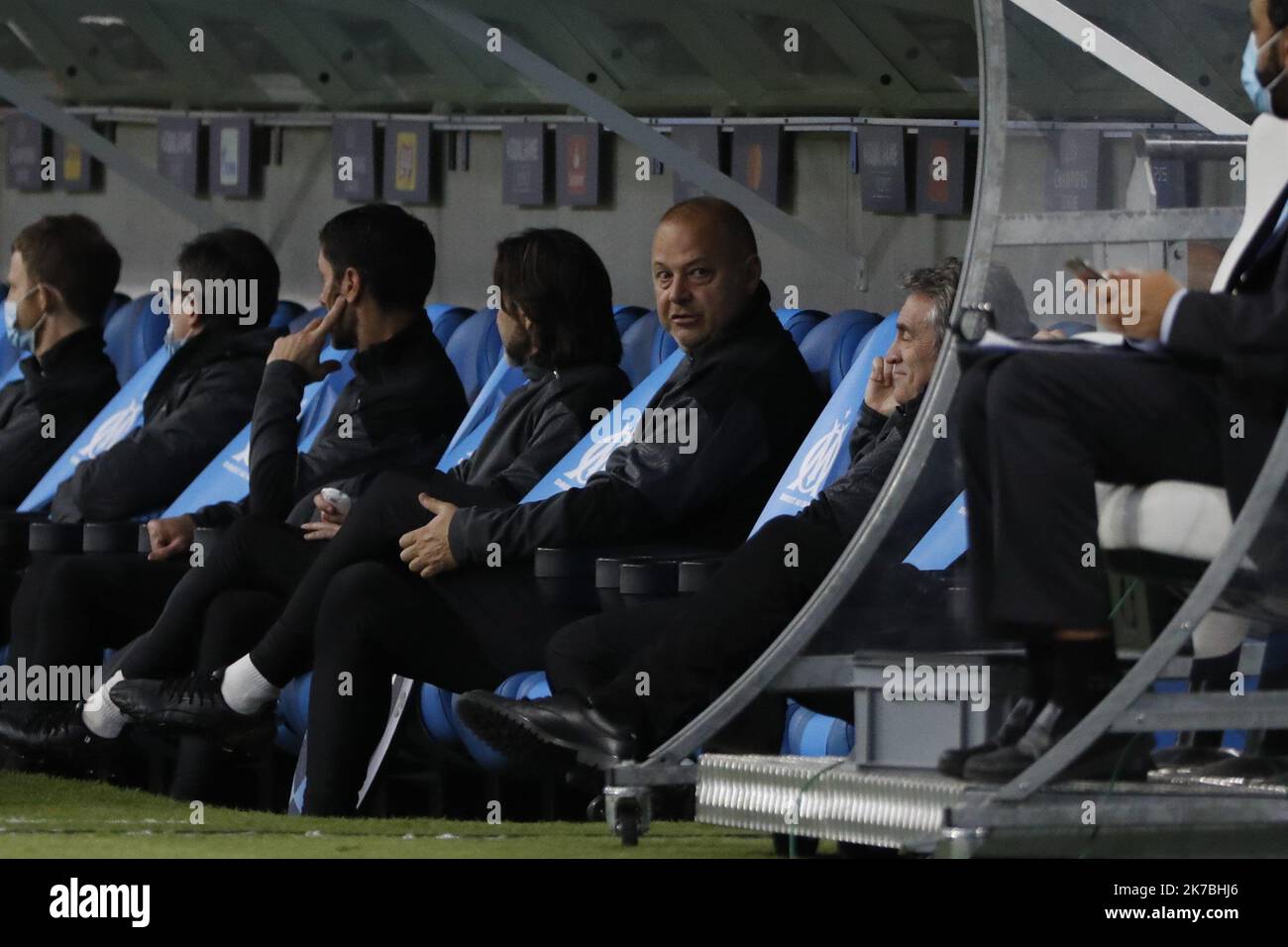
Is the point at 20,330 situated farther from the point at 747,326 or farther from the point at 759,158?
the point at 747,326

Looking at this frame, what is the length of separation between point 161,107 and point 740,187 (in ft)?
10.5

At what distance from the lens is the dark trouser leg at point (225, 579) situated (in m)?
5.75

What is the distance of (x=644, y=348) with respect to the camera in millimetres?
5777

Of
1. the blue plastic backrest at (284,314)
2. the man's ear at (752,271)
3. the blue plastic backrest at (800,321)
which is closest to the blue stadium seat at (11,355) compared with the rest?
the blue plastic backrest at (284,314)

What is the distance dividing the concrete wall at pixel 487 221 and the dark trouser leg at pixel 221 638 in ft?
5.38

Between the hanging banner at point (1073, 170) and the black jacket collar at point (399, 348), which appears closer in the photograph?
the hanging banner at point (1073, 170)

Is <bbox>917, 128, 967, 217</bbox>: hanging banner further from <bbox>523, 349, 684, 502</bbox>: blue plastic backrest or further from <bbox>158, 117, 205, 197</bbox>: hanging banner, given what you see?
<bbox>158, 117, 205, 197</bbox>: hanging banner

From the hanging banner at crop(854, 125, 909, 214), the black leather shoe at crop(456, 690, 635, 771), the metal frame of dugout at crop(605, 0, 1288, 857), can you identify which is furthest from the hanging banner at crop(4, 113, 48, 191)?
the metal frame of dugout at crop(605, 0, 1288, 857)

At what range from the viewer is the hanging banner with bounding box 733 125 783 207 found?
673cm

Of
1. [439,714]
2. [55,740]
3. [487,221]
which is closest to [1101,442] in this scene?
[439,714]

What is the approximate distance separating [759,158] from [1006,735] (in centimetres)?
332

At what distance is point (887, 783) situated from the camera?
3.77 meters

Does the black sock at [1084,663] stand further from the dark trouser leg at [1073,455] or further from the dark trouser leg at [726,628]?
the dark trouser leg at [726,628]

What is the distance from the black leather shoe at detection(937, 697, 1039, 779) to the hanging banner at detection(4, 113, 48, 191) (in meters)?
6.41
